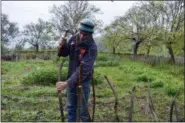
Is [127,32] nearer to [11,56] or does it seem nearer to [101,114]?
[11,56]

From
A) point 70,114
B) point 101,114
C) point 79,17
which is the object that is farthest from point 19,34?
point 70,114

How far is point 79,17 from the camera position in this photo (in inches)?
A: 1457

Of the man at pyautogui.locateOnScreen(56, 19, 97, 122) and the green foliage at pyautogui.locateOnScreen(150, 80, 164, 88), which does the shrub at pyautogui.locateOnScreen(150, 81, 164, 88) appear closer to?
the green foliage at pyautogui.locateOnScreen(150, 80, 164, 88)

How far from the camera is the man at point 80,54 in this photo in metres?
4.11

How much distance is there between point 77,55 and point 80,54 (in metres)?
0.33

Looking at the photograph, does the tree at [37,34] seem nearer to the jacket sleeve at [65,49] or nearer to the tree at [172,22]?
the tree at [172,22]

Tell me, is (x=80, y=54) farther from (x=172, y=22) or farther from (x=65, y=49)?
(x=172, y=22)

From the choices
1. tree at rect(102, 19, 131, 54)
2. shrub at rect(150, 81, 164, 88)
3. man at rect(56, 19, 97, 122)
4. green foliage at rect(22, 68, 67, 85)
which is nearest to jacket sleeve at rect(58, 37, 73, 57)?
man at rect(56, 19, 97, 122)

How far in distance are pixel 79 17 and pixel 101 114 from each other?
2955 centimetres

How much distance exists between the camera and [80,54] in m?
4.01

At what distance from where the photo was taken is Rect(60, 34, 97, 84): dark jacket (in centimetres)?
414

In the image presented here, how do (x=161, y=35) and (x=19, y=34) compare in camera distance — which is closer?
(x=161, y=35)

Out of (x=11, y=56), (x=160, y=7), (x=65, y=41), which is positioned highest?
(x=160, y=7)

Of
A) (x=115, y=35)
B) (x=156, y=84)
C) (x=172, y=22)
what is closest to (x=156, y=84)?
(x=156, y=84)
